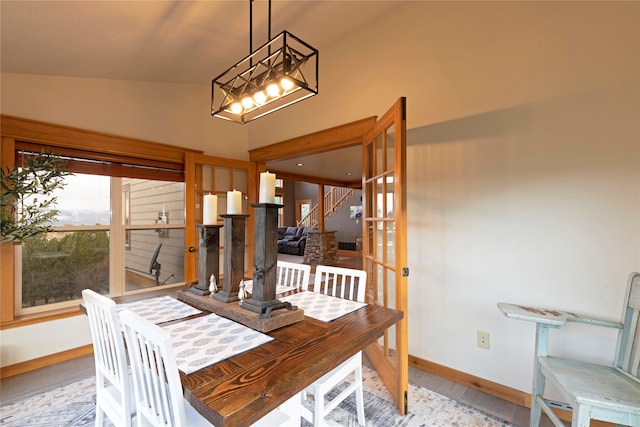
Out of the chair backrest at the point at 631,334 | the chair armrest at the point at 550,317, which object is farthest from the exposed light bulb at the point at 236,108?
the chair backrest at the point at 631,334

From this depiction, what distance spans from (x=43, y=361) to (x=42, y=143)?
1831mm

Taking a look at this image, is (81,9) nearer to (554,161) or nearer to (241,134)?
(241,134)

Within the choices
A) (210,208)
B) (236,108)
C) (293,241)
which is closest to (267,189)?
(210,208)

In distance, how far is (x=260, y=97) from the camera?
5.26ft

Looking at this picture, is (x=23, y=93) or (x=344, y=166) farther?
(x=344, y=166)

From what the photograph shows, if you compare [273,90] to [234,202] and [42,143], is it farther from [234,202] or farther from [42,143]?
[42,143]

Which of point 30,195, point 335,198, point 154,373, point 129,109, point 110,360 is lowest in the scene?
point 110,360

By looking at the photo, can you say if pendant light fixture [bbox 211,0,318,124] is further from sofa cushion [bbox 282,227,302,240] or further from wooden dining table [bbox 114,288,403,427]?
sofa cushion [bbox 282,227,302,240]

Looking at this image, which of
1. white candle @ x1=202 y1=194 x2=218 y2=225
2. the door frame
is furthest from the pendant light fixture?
the door frame

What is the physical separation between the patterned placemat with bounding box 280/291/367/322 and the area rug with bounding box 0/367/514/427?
717 millimetres

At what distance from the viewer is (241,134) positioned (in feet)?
12.7

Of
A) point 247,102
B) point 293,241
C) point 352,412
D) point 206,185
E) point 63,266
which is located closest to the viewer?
point 247,102

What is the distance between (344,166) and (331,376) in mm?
4809

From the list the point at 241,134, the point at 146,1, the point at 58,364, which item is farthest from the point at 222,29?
the point at 58,364
